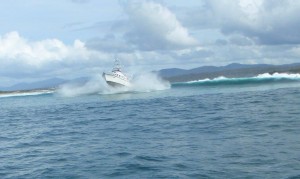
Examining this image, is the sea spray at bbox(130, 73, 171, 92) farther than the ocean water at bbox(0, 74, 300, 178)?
Yes

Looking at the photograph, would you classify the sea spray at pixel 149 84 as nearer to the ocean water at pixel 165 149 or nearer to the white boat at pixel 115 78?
the white boat at pixel 115 78

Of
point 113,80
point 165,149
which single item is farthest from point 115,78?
point 165,149

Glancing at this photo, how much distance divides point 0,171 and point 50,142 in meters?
7.75

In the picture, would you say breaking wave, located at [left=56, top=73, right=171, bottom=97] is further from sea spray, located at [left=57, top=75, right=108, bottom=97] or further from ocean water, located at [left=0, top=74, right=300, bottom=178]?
ocean water, located at [left=0, top=74, right=300, bottom=178]

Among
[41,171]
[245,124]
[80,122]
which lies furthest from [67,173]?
[80,122]

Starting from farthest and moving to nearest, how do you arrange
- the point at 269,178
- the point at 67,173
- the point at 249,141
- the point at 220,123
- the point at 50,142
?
the point at 220,123 → the point at 50,142 → the point at 249,141 → the point at 67,173 → the point at 269,178

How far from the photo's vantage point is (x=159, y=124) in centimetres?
3100

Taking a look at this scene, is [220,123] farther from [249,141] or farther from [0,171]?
[0,171]

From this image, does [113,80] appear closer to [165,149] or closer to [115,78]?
[115,78]

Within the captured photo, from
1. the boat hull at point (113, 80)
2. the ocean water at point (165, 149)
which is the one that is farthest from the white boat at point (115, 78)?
the ocean water at point (165, 149)

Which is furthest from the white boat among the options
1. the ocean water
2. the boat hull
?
the ocean water

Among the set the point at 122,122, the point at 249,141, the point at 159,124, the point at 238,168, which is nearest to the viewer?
the point at 238,168

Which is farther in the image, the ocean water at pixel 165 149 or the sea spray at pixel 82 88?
the sea spray at pixel 82 88

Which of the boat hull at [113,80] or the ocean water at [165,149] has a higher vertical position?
the boat hull at [113,80]
